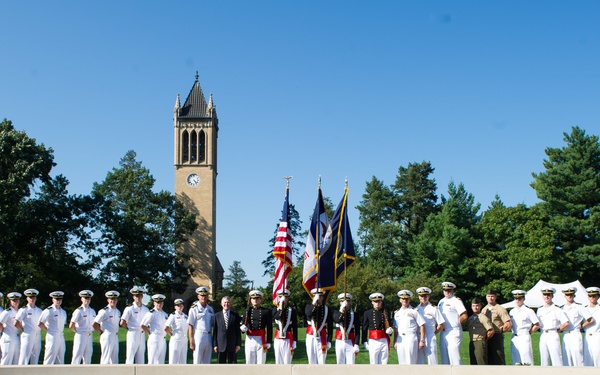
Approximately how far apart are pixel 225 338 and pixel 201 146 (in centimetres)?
5774

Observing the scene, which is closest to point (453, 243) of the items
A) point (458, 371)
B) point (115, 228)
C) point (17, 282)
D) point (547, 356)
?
point (115, 228)

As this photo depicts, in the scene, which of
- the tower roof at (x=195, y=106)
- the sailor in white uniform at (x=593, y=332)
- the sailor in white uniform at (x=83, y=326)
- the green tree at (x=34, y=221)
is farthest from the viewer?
the tower roof at (x=195, y=106)

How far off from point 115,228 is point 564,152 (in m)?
34.1

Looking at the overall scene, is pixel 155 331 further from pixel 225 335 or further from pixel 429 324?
pixel 429 324

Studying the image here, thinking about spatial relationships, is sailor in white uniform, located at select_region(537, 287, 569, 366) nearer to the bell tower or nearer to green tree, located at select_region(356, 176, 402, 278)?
green tree, located at select_region(356, 176, 402, 278)

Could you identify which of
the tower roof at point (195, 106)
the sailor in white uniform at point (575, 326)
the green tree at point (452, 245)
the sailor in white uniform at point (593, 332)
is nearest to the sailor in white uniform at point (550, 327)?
the sailor in white uniform at point (575, 326)

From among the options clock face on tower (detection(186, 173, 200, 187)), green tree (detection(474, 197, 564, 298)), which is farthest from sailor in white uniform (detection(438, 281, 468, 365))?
clock face on tower (detection(186, 173, 200, 187))

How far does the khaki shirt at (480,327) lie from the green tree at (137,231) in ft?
107

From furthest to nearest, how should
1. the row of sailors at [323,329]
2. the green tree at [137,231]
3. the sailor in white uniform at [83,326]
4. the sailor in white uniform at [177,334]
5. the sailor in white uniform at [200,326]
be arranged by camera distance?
the green tree at [137,231] → the sailor in white uniform at [83,326] → the sailor in white uniform at [177,334] → the sailor in white uniform at [200,326] → the row of sailors at [323,329]

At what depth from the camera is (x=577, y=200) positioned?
5247cm

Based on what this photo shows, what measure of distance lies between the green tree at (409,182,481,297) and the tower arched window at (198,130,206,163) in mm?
23413

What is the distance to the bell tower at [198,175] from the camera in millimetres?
67375

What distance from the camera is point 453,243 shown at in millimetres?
53656

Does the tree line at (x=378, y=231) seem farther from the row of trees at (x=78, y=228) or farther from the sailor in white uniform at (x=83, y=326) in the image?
the sailor in white uniform at (x=83, y=326)
